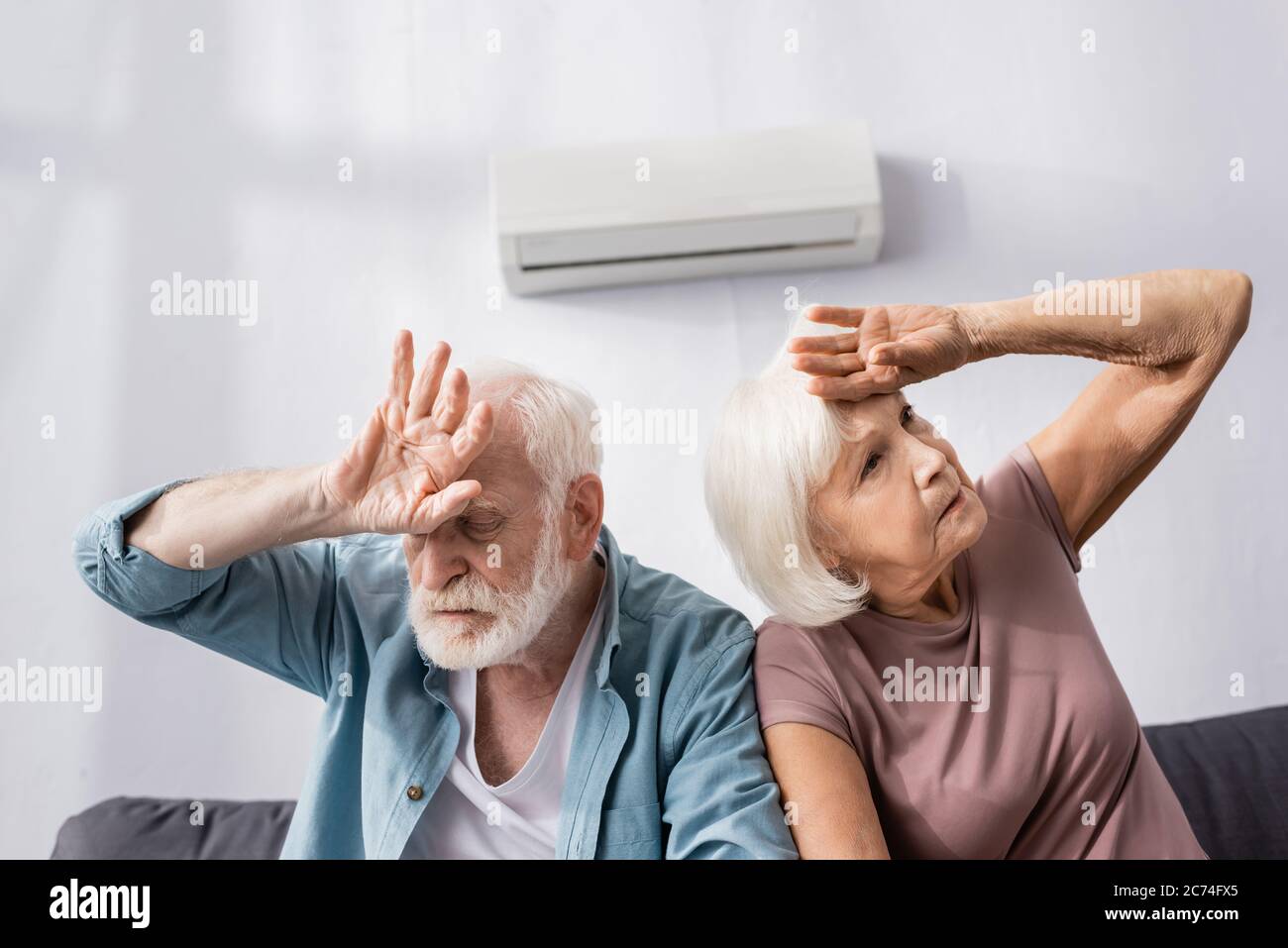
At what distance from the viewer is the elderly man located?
1.45 m

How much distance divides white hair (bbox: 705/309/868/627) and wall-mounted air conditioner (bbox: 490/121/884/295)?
1.08 m

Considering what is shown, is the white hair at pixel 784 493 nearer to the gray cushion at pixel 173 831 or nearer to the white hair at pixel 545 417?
the white hair at pixel 545 417

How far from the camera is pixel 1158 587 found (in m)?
2.67

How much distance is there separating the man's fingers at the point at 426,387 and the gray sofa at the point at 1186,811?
3.11 feet

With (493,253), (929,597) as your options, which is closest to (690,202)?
(493,253)

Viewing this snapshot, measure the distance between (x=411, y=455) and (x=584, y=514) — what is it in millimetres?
287

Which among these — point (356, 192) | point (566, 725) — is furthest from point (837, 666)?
point (356, 192)

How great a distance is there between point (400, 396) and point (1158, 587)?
6.30 ft

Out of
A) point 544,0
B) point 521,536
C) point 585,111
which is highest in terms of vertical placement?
point 544,0

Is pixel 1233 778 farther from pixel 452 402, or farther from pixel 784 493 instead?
pixel 452 402

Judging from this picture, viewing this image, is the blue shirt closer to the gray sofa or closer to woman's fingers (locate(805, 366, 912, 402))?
woman's fingers (locate(805, 366, 912, 402))

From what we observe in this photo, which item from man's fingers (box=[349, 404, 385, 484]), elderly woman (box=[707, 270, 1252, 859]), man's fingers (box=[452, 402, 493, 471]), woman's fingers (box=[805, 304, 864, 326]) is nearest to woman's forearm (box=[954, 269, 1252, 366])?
elderly woman (box=[707, 270, 1252, 859])

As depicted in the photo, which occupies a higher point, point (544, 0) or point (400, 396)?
point (544, 0)
